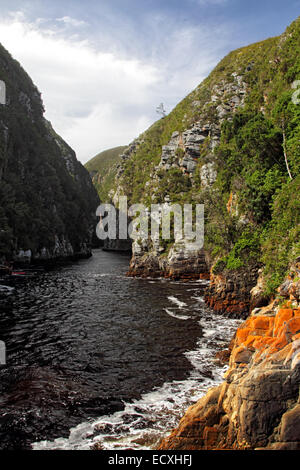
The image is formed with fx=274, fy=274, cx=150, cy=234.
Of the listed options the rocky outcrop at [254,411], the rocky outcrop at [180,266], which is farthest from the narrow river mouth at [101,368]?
the rocky outcrop at [180,266]

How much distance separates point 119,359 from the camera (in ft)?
53.2

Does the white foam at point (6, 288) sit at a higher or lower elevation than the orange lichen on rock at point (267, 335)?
lower

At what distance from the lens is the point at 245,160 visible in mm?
35750

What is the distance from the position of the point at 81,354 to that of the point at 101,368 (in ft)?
7.81

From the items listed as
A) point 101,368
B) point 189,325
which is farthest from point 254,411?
point 189,325

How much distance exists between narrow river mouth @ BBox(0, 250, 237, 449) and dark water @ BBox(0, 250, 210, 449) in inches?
1.7

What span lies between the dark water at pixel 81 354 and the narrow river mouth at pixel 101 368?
42mm

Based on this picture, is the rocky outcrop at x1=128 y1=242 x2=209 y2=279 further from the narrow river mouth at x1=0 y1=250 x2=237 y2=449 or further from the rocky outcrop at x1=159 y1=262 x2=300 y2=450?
the rocky outcrop at x1=159 y1=262 x2=300 y2=450

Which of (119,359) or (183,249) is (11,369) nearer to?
(119,359)

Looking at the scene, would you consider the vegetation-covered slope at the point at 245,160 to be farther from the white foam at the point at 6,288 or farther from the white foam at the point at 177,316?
the white foam at the point at 6,288

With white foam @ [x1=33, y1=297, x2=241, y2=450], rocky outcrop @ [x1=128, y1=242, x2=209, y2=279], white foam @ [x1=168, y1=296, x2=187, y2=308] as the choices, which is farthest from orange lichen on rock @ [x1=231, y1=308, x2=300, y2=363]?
rocky outcrop @ [x1=128, y1=242, x2=209, y2=279]

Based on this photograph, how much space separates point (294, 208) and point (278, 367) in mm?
15473

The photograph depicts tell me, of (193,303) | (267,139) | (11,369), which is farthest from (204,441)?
(267,139)

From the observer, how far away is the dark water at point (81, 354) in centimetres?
1101
